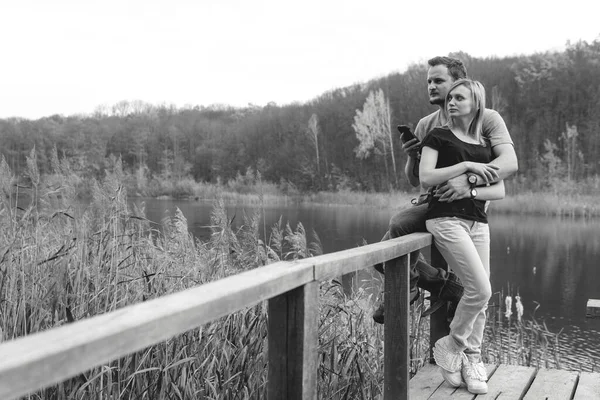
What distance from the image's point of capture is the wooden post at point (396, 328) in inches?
98.7

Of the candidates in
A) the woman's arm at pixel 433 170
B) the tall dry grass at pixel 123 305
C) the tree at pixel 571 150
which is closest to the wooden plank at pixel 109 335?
the tall dry grass at pixel 123 305

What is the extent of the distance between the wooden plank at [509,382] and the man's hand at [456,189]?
86 cm

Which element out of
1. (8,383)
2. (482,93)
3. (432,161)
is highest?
(482,93)

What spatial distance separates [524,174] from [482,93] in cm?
3661

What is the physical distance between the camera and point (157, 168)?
59.2m

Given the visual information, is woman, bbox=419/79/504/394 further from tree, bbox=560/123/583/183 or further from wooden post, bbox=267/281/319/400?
tree, bbox=560/123/583/183

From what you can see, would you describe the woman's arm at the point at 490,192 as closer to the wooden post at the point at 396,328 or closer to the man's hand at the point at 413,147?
the man's hand at the point at 413,147

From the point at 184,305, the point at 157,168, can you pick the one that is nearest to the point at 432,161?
the point at 184,305

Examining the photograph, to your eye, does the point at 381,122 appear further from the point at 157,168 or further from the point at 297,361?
the point at 297,361

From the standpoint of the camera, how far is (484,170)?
2.69 metres

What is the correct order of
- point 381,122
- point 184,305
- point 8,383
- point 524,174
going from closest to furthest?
point 8,383 < point 184,305 < point 524,174 < point 381,122

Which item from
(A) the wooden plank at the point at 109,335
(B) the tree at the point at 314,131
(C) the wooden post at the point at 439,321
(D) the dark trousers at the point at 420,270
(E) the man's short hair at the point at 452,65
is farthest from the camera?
(B) the tree at the point at 314,131

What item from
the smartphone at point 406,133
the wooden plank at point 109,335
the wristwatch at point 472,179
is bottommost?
the wooden plank at point 109,335

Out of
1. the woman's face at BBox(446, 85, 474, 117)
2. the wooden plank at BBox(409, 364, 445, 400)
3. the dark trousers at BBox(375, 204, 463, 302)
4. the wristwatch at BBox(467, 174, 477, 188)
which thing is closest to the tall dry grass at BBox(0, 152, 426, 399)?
the wooden plank at BBox(409, 364, 445, 400)
